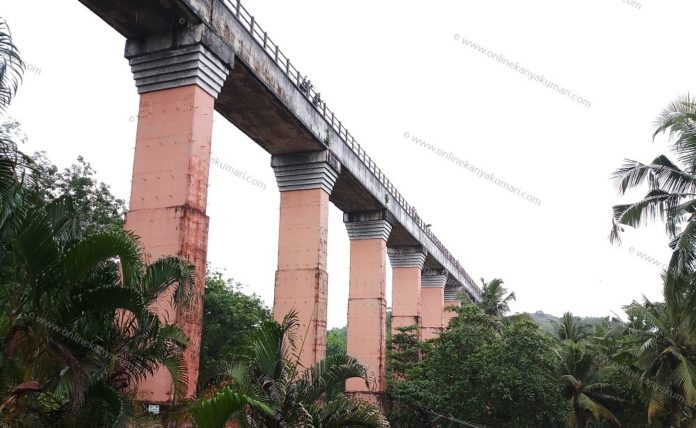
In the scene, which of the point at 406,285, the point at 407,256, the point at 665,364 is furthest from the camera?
the point at 407,256

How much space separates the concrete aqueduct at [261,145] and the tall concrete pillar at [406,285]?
10.5 feet

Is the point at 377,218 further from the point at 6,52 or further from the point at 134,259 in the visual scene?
the point at 6,52

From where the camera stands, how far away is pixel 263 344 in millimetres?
8555

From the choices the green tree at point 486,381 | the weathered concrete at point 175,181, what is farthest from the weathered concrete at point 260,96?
the green tree at point 486,381

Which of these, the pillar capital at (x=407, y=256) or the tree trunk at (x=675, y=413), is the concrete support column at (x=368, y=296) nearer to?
the pillar capital at (x=407, y=256)

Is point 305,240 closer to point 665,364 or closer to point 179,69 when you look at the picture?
point 179,69

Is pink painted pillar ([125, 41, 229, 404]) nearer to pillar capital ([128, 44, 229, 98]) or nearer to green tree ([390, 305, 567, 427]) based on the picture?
pillar capital ([128, 44, 229, 98])

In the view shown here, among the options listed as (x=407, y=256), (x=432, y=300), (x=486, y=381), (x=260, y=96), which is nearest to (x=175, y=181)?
(x=260, y=96)

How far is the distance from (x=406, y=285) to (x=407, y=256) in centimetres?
154

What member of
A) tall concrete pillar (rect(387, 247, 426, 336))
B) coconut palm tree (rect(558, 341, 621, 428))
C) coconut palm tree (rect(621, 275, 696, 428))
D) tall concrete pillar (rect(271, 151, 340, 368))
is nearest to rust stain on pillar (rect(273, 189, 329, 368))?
tall concrete pillar (rect(271, 151, 340, 368))

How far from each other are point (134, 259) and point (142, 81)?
746cm

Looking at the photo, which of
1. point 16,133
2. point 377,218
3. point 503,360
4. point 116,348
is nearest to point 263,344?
point 116,348

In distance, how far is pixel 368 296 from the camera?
85.1ft

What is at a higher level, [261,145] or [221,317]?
[261,145]
